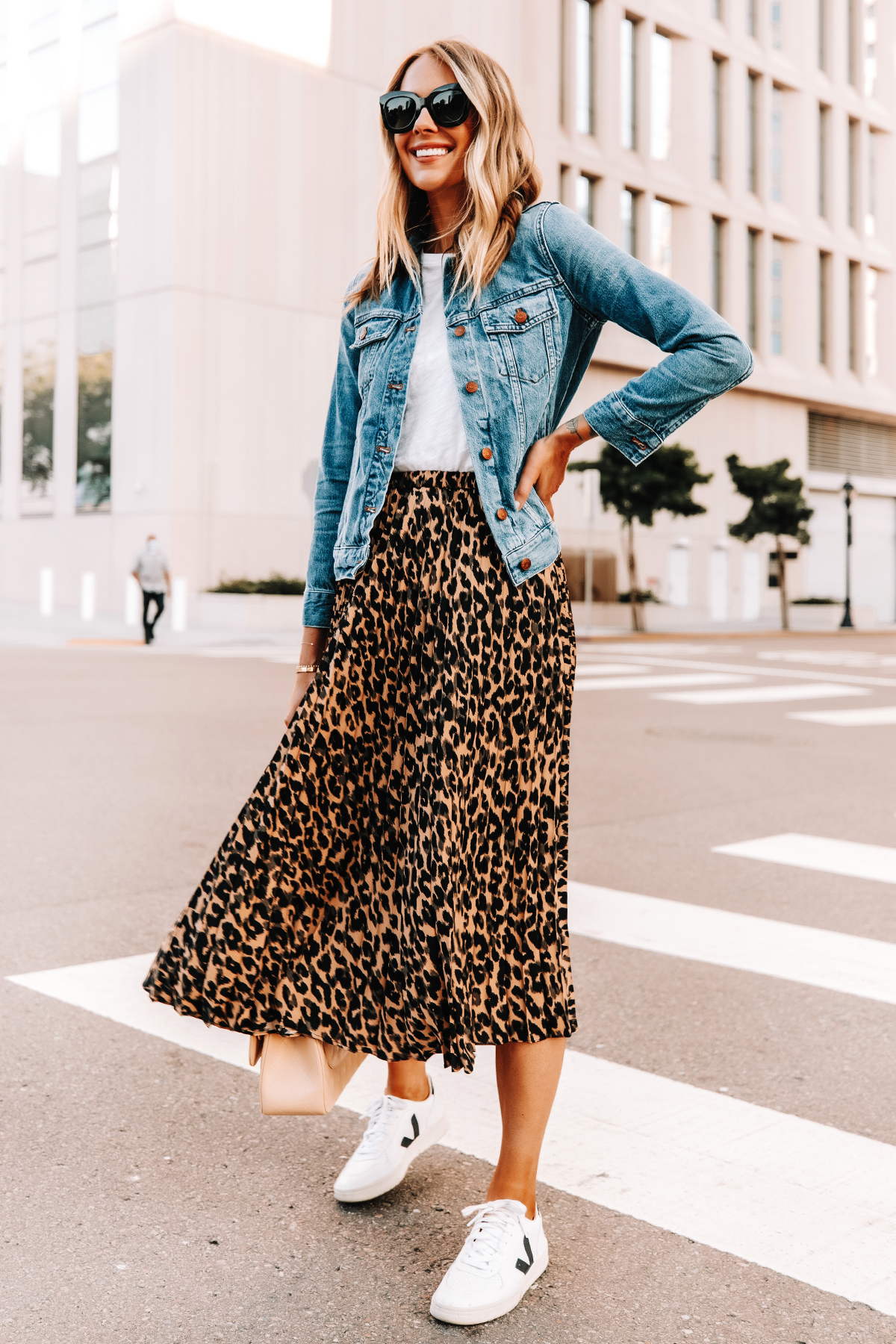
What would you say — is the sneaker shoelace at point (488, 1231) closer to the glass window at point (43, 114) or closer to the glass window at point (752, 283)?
the glass window at point (43, 114)

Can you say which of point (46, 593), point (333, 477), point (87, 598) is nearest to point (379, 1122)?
point (333, 477)

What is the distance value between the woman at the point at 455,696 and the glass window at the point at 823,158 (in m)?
47.7

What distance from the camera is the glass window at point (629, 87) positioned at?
39.7m

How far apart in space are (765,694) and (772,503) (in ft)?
75.5

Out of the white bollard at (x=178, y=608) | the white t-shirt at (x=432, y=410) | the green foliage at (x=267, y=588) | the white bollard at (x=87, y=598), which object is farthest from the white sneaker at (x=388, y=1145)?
the white bollard at (x=87, y=598)

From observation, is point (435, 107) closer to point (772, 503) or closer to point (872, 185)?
point (772, 503)

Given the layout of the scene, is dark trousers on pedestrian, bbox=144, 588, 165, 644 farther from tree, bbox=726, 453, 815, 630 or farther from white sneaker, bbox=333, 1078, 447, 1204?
white sneaker, bbox=333, 1078, 447, 1204

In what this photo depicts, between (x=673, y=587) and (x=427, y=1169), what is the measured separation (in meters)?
40.2

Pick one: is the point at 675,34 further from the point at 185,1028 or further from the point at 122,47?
the point at 185,1028

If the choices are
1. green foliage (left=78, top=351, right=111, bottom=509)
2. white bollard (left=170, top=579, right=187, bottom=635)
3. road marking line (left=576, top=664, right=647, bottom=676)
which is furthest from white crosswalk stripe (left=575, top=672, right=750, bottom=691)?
green foliage (left=78, top=351, right=111, bottom=509)

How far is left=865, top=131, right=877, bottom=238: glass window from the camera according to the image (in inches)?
1908

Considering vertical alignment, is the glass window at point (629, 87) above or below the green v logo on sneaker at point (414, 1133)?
above

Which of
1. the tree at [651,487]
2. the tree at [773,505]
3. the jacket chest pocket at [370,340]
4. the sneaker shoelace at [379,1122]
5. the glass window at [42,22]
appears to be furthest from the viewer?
the tree at [773,505]

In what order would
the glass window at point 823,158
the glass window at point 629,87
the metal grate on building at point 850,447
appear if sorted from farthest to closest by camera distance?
the metal grate on building at point 850,447 < the glass window at point 823,158 < the glass window at point 629,87
